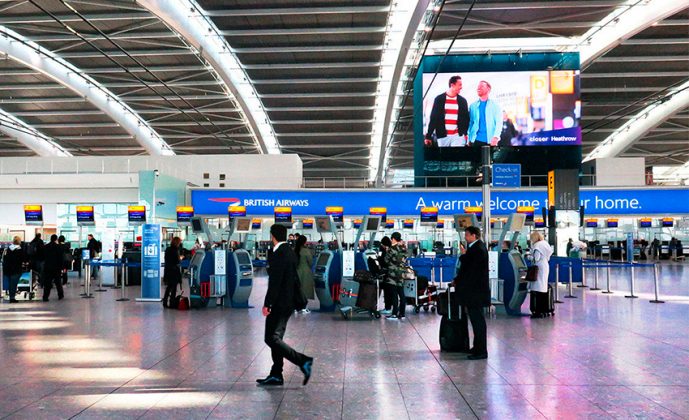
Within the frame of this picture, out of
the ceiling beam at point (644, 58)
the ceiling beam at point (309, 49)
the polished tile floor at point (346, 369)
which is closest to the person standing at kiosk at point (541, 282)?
the polished tile floor at point (346, 369)

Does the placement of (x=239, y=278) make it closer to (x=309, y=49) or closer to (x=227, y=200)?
(x=227, y=200)

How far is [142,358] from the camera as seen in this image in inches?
300

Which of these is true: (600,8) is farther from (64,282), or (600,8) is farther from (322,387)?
(322,387)

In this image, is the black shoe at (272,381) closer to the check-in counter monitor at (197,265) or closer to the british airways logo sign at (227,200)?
the check-in counter monitor at (197,265)

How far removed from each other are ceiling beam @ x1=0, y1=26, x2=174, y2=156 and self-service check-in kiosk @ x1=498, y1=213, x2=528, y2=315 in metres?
26.6

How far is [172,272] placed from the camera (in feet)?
45.3

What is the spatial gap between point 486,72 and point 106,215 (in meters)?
18.4

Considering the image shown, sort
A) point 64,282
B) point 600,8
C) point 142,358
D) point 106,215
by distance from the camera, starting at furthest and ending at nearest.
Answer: point 600,8 < point 106,215 < point 64,282 < point 142,358

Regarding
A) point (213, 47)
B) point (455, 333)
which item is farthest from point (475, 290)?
point (213, 47)

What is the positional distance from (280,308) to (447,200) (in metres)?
25.3

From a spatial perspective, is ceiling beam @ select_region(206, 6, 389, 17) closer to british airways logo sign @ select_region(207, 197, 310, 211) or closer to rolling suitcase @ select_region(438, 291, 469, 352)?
british airways logo sign @ select_region(207, 197, 310, 211)

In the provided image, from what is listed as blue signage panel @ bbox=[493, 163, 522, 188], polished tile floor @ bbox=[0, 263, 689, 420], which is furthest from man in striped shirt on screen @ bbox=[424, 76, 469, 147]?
polished tile floor @ bbox=[0, 263, 689, 420]

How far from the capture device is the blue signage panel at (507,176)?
76.1 feet

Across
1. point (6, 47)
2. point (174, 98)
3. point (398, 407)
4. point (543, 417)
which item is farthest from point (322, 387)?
point (174, 98)
